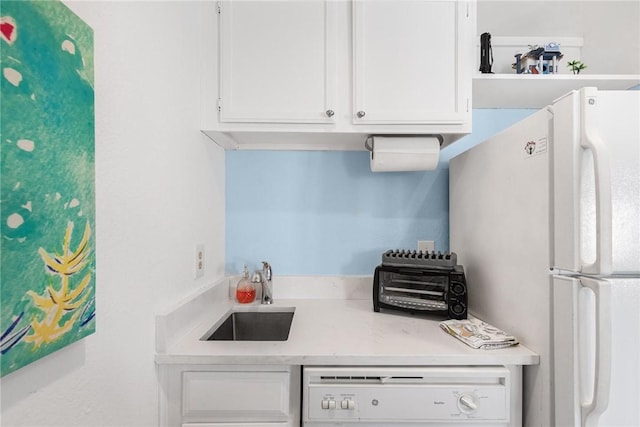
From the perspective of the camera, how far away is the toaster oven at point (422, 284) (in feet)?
4.58

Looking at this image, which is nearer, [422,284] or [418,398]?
[418,398]

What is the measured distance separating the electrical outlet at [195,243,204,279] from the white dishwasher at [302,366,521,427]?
64 centimetres

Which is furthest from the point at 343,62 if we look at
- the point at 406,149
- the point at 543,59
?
the point at 543,59

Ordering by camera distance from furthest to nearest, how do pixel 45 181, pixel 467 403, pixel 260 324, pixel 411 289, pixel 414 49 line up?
pixel 260 324, pixel 411 289, pixel 414 49, pixel 467 403, pixel 45 181

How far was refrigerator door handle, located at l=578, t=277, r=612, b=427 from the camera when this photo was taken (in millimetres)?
838

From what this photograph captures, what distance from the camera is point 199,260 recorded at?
4.67 feet

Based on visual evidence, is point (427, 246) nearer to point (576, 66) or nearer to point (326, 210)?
point (326, 210)

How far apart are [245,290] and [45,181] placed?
1.16 m

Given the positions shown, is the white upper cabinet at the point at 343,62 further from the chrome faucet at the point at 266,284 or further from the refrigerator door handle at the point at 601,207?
the chrome faucet at the point at 266,284

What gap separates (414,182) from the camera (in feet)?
5.96

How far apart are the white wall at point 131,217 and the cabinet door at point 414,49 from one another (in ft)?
2.26

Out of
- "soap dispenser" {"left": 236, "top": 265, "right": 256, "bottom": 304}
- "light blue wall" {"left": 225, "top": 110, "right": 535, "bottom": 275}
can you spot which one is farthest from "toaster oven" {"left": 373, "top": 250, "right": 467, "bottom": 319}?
"soap dispenser" {"left": 236, "top": 265, "right": 256, "bottom": 304}

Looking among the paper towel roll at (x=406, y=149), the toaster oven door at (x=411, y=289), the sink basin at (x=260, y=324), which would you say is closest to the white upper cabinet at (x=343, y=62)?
the paper towel roll at (x=406, y=149)

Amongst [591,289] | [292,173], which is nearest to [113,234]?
[292,173]
